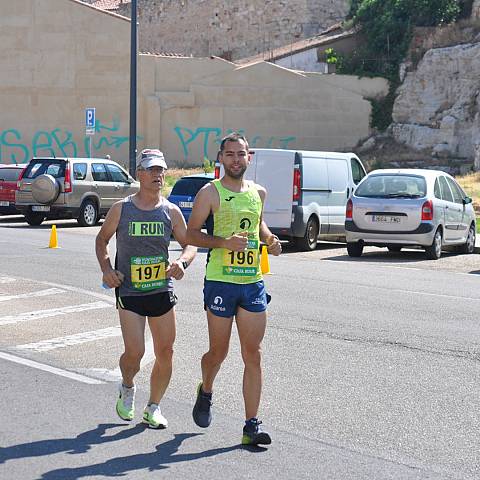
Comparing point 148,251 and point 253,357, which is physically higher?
point 148,251

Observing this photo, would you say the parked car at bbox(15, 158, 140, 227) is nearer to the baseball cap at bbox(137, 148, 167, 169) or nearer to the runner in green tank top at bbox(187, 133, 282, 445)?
the baseball cap at bbox(137, 148, 167, 169)

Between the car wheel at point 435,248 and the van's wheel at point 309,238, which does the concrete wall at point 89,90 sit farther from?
the car wheel at point 435,248

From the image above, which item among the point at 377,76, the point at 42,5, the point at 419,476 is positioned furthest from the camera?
the point at 377,76

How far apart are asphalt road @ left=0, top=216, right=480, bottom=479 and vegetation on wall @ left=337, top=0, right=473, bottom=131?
3500 cm

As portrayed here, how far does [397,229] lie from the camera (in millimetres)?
18906

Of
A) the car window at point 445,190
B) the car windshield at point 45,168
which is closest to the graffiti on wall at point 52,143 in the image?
the car windshield at point 45,168

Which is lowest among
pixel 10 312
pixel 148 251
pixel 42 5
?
pixel 10 312

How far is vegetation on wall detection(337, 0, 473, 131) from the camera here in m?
49.1

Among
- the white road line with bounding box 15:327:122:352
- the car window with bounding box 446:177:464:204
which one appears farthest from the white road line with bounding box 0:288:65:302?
the car window with bounding box 446:177:464:204

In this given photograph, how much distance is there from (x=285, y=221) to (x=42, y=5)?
28.2 m

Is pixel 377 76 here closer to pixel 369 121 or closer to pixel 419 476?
pixel 369 121

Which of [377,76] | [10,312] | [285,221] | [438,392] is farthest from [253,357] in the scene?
[377,76]

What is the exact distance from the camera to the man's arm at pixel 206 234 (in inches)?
260

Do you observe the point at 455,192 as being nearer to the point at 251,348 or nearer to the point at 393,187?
the point at 393,187
